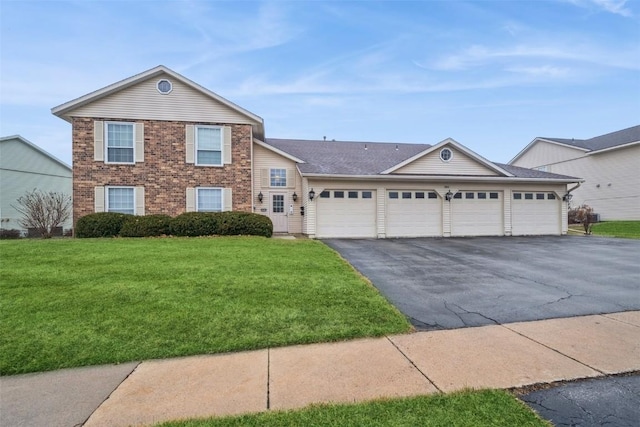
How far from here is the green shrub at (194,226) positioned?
1325 centimetres

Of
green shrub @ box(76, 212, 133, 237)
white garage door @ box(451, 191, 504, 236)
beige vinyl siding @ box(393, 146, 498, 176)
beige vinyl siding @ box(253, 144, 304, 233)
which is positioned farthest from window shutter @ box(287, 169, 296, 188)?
white garage door @ box(451, 191, 504, 236)

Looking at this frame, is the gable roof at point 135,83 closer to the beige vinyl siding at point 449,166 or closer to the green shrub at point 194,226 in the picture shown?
the green shrub at point 194,226

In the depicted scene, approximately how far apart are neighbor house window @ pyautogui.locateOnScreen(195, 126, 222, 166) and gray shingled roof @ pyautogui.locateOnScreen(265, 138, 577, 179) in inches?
153

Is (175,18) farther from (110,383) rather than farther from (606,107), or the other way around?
(606,107)

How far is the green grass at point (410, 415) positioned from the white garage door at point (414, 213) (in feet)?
→ 43.5

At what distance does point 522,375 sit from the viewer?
326 centimetres

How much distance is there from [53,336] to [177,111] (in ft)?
Answer: 42.4

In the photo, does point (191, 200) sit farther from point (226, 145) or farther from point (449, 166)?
point (449, 166)

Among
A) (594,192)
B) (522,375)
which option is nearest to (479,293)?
(522,375)

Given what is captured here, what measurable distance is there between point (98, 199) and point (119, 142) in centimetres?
266

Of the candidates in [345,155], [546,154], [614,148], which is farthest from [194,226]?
[546,154]

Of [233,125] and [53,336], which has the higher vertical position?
[233,125]

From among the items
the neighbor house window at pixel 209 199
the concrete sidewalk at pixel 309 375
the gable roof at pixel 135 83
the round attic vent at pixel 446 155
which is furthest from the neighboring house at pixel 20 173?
the round attic vent at pixel 446 155

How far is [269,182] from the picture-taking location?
655 inches
